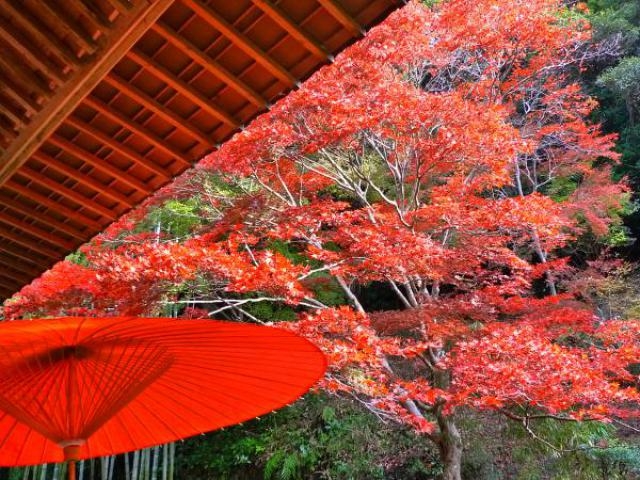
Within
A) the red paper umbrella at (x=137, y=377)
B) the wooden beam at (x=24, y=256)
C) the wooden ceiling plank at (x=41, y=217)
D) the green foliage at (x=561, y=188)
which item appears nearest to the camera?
the red paper umbrella at (x=137, y=377)

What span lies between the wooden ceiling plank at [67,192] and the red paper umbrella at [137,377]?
134 cm

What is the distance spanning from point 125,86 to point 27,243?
146cm

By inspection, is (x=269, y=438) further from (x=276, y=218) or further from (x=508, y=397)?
(x=508, y=397)

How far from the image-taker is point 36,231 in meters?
3.37

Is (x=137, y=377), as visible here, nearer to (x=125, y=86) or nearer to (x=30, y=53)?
(x=30, y=53)

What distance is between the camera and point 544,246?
30.3 ft

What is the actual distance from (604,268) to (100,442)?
8343mm

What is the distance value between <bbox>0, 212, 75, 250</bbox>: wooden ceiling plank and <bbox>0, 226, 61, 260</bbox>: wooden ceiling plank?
61 millimetres

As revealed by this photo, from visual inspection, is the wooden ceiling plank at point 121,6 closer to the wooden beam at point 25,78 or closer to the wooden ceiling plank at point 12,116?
the wooden beam at point 25,78

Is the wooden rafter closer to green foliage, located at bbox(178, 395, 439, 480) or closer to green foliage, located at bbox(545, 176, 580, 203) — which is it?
green foliage, located at bbox(178, 395, 439, 480)

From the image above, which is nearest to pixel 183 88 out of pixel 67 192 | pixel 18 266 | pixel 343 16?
pixel 343 16

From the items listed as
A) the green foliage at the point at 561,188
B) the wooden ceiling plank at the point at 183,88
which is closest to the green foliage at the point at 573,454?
the green foliage at the point at 561,188

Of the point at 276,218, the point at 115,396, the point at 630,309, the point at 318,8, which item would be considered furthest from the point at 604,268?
the point at 115,396

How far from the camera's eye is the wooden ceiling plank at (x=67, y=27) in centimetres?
189
